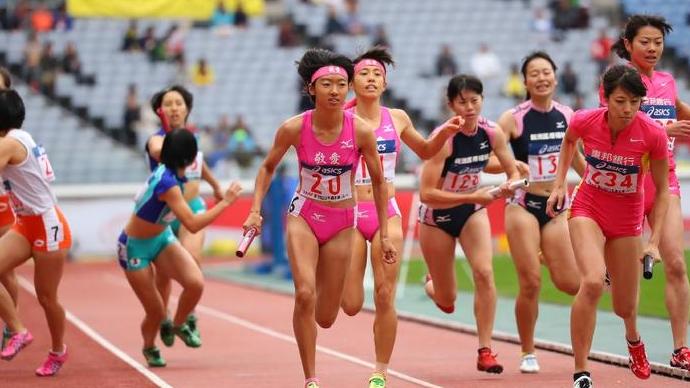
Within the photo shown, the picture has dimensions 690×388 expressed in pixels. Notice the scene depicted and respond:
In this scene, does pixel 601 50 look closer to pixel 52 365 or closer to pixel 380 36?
pixel 380 36

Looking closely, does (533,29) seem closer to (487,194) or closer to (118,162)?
(118,162)

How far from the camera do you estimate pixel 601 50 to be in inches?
1347

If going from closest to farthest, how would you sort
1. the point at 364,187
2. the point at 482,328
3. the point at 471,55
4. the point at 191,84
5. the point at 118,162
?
the point at 364,187
the point at 482,328
the point at 118,162
the point at 191,84
the point at 471,55

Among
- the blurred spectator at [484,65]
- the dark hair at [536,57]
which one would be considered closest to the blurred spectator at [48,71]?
the blurred spectator at [484,65]

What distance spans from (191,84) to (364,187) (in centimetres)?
2290

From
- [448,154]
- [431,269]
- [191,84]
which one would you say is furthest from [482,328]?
[191,84]

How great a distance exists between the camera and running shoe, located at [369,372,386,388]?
29.5ft

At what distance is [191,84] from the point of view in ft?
105

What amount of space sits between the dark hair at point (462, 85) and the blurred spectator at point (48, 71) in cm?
2208

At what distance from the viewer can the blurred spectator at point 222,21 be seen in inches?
1316

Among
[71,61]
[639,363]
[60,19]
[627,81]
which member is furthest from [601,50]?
[627,81]

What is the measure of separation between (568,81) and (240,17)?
8.70m

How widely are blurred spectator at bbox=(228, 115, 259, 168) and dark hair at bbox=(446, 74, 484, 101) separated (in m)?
19.1

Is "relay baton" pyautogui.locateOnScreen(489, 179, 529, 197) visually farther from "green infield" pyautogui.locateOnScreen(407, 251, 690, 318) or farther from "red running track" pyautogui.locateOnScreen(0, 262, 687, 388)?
"green infield" pyautogui.locateOnScreen(407, 251, 690, 318)
